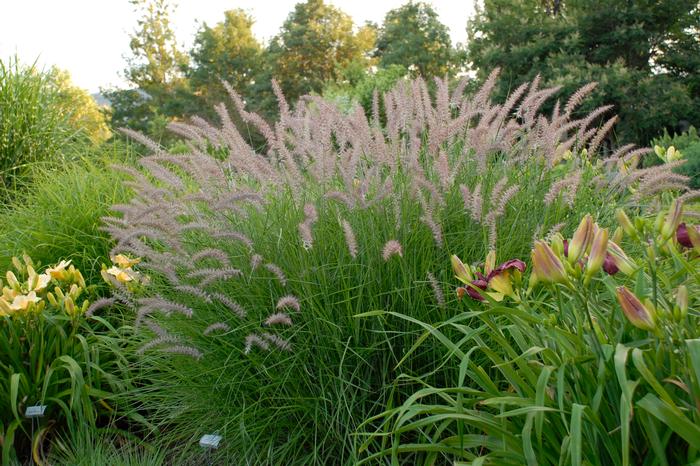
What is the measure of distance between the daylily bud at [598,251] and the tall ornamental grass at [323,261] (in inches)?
31.2

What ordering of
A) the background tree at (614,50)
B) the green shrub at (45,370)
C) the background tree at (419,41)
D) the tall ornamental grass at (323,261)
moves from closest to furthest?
1. the tall ornamental grass at (323,261)
2. the green shrub at (45,370)
3. the background tree at (614,50)
4. the background tree at (419,41)

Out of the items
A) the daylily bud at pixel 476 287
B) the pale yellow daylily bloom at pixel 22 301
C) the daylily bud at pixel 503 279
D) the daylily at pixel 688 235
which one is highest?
the daylily at pixel 688 235

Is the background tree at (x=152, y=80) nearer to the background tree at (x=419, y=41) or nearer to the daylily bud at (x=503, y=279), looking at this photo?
the background tree at (x=419, y=41)

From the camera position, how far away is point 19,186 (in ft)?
20.1

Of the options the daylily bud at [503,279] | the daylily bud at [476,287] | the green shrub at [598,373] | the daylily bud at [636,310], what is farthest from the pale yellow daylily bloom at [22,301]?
the daylily bud at [636,310]

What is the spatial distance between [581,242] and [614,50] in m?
18.9

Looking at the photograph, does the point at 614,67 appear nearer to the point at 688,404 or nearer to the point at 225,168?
the point at 225,168

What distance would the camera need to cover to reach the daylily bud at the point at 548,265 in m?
1.43

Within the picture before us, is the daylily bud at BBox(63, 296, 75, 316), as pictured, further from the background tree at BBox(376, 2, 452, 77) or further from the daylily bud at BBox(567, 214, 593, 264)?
A: the background tree at BBox(376, 2, 452, 77)

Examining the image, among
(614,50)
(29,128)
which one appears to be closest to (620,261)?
(29,128)

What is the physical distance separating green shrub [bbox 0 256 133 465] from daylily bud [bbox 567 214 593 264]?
2.05 meters

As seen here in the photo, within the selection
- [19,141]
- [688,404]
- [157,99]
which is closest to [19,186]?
[19,141]

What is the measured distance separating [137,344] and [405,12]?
29.0 metres

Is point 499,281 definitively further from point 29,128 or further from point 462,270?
point 29,128
